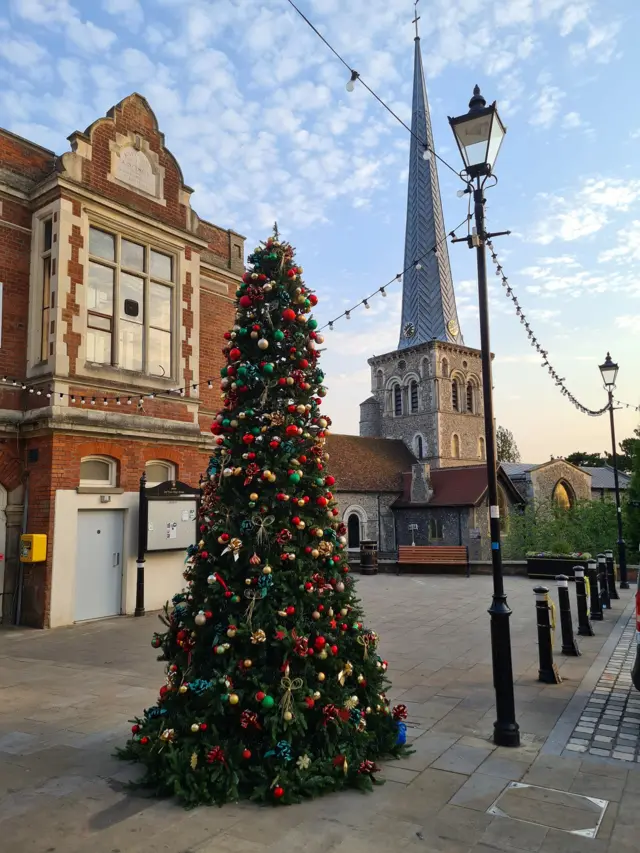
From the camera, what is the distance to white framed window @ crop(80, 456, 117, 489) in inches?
454

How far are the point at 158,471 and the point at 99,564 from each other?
2.29 metres

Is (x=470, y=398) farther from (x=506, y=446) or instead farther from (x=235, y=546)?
(x=235, y=546)

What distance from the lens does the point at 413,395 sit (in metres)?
53.4

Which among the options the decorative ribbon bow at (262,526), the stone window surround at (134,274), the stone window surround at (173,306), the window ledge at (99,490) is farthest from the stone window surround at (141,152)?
the decorative ribbon bow at (262,526)

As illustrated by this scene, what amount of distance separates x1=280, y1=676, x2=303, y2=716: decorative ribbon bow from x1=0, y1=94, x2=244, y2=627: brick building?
7630 millimetres

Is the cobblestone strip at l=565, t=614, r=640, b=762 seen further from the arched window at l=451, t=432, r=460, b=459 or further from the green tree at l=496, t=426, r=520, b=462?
the green tree at l=496, t=426, r=520, b=462

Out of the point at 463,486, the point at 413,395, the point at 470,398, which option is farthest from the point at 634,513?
the point at 470,398

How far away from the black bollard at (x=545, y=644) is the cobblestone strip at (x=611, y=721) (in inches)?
18.5

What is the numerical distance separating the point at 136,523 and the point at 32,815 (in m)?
8.45

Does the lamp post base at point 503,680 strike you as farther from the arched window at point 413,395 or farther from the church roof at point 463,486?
the arched window at point 413,395

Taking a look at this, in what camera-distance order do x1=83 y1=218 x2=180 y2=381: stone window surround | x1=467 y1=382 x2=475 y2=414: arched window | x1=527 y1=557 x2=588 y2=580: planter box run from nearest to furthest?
x1=83 y1=218 x2=180 y2=381: stone window surround, x1=527 y1=557 x2=588 y2=580: planter box, x1=467 y1=382 x2=475 y2=414: arched window

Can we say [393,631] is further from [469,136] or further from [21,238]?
[21,238]

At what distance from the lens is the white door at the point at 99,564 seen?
11.2 m

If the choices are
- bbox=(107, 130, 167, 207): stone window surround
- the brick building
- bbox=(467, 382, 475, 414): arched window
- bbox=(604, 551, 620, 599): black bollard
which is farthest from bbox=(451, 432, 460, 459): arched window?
bbox=(107, 130, 167, 207): stone window surround
